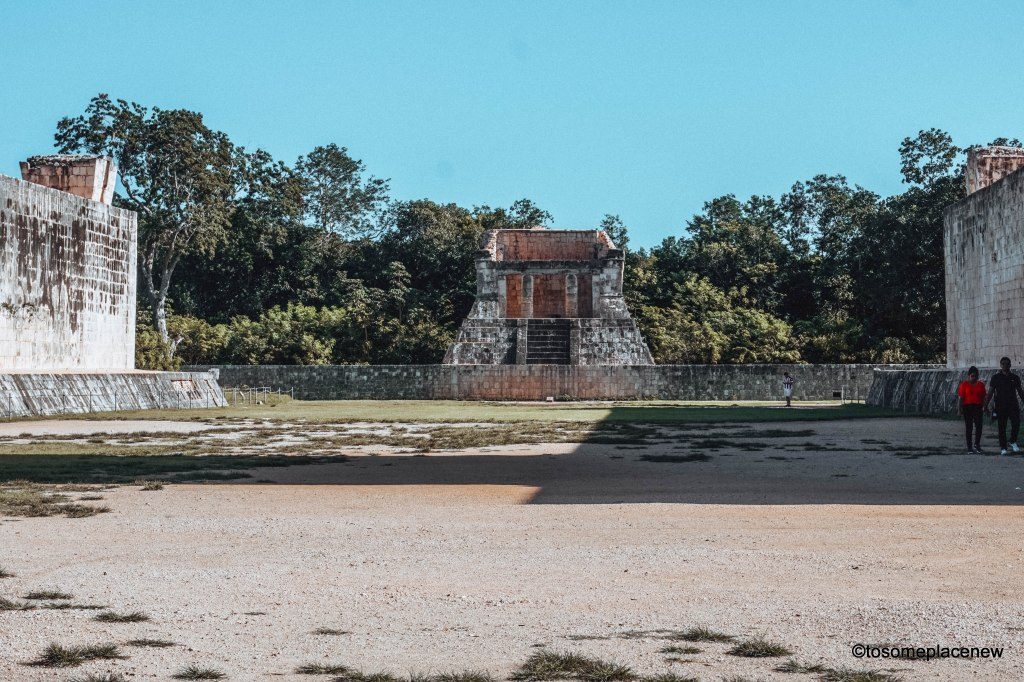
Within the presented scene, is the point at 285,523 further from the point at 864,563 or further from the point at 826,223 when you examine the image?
the point at 826,223

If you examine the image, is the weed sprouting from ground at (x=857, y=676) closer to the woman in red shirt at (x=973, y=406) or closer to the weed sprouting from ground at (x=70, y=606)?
the weed sprouting from ground at (x=70, y=606)

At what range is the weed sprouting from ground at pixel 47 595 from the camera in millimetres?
4320

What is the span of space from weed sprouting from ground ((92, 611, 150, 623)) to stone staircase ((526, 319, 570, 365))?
2682 centimetres

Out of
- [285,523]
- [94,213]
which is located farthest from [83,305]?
[285,523]

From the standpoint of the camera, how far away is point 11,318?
19453mm

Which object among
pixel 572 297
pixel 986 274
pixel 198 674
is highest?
pixel 572 297

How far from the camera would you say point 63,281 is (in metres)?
20.9

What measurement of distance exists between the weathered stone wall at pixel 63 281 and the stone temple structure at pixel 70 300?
0.02 meters

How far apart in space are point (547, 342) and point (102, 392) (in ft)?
48.9

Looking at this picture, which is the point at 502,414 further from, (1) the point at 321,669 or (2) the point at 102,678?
(2) the point at 102,678

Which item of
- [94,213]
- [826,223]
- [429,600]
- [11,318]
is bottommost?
[429,600]

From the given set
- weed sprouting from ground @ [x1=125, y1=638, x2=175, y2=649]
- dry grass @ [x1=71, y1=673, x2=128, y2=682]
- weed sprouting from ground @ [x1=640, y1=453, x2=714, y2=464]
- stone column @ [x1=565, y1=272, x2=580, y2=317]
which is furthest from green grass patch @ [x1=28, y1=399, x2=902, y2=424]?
dry grass @ [x1=71, y1=673, x2=128, y2=682]

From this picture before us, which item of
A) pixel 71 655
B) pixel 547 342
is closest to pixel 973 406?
pixel 71 655

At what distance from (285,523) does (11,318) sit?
15.2 metres
